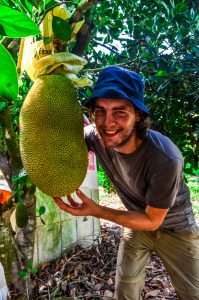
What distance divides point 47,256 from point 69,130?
1494 mm

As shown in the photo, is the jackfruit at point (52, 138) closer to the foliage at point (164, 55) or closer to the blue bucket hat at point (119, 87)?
the blue bucket hat at point (119, 87)

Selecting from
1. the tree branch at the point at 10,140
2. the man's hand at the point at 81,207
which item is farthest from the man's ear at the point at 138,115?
the tree branch at the point at 10,140

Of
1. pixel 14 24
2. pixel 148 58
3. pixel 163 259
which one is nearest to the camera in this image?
pixel 14 24

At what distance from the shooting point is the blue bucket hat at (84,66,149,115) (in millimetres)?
1188

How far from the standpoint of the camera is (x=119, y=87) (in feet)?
3.97

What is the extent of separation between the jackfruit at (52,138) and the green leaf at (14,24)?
0.59m

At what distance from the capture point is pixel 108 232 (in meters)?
2.90

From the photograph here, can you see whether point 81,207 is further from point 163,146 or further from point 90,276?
point 90,276

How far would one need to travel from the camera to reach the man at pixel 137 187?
1.25 meters

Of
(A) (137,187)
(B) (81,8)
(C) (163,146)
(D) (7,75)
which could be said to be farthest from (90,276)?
(D) (7,75)

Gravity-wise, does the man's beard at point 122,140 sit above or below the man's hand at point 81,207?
above

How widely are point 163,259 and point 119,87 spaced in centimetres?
107

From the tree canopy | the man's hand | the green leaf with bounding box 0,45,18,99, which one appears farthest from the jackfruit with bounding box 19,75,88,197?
the green leaf with bounding box 0,45,18,99

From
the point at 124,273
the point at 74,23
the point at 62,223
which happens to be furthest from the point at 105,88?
the point at 62,223
